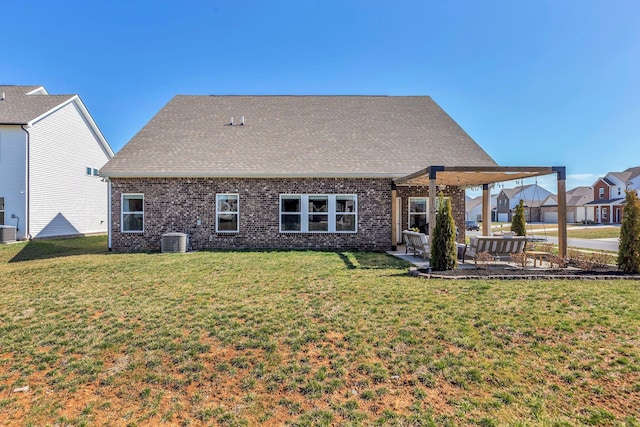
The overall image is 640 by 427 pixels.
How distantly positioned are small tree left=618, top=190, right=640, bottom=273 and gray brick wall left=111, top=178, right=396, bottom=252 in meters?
Answer: 7.03

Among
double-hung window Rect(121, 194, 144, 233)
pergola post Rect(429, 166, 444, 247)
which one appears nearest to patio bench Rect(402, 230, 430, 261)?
pergola post Rect(429, 166, 444, 247)

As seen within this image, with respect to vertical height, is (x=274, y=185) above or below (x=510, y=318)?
above

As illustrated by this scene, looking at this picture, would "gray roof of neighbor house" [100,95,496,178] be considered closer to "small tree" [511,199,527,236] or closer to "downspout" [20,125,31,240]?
"small tree" [511,199,527,236]

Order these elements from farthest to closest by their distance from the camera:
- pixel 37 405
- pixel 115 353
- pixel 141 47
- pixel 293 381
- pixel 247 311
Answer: pixel 141 47 < pixel 247 311 < pixel 115 353 < pixel 293 381 < pixel 37 405

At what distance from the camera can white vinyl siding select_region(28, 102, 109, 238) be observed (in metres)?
17.4

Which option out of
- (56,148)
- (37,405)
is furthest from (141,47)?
(37,405)

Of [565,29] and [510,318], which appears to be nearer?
[510,318]

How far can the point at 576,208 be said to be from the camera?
50562 millimetres

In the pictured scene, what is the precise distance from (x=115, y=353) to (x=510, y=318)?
→ 17.9 feet

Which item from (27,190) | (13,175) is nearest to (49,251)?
(27,190)

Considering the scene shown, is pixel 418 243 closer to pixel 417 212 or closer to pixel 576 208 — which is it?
pixel 417 212

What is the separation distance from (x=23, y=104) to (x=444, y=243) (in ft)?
76.5

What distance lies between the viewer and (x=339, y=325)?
480cm

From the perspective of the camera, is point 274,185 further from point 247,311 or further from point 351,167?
point 247,311
